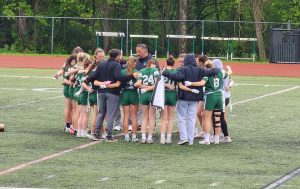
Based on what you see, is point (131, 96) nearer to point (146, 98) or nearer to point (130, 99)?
point (130, 99)

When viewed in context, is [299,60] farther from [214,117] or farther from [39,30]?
[39,30]

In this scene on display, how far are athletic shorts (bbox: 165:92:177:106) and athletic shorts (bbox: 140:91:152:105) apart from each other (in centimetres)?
33

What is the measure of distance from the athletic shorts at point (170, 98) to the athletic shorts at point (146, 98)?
33 centimetres

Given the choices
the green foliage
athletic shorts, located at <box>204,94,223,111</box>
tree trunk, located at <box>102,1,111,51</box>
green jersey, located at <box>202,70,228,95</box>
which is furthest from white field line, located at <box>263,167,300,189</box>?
tree trunk, located at <box>102,1,111,51</box>

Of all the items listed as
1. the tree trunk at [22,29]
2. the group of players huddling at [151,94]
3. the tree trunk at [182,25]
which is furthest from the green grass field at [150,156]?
the tree trunk at [22,29]

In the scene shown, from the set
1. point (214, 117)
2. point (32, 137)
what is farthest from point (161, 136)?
point (32, 137)

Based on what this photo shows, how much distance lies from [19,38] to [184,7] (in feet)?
31.9

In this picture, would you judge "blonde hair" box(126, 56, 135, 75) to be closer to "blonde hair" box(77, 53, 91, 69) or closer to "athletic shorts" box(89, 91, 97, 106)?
"athletic shorts" box(89, 91, 97, 106)

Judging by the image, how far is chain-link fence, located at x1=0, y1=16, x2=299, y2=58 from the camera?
175ft

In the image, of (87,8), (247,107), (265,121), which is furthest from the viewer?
(87,8)

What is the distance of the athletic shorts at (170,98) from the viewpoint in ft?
63.8

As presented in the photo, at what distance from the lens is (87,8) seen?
208 ft

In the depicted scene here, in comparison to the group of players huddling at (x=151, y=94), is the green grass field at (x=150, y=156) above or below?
below

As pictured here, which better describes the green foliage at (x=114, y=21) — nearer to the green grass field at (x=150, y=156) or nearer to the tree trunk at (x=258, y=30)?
the tree trunk at (x=258, y=30)
